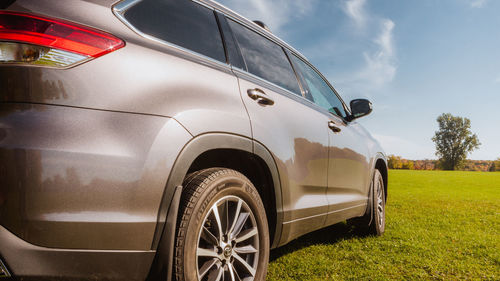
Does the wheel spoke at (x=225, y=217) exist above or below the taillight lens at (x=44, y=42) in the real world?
below

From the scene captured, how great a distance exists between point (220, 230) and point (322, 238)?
2.73 metres

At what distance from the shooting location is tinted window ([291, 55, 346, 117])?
303 cm

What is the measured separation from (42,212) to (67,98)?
1.38ft

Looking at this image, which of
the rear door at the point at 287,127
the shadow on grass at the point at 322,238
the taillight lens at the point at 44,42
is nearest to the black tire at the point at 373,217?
the shadow on grass at the point at 322,238

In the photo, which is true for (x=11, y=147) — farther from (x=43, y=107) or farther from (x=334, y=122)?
(x=334, y=122)

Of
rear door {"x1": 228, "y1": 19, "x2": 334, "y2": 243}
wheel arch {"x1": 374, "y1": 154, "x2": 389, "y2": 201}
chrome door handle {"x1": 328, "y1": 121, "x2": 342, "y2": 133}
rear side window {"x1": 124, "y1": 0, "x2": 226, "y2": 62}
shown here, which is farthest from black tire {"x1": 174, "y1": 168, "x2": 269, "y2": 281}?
wheel arch {"x1": 374, "y1": 154, "x2": 389, "y2": 201}

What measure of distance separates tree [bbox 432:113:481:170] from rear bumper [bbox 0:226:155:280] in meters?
87.7

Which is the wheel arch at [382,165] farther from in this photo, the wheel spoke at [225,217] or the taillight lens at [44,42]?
the taillight lens at [44,42]

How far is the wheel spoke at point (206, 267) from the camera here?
1.61m

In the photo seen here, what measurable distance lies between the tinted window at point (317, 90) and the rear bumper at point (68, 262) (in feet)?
6.78

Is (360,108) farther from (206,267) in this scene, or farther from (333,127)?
(206,267)

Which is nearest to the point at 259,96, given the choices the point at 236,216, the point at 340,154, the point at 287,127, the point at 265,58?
the point at 287,127

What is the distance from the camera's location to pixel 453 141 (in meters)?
78.1

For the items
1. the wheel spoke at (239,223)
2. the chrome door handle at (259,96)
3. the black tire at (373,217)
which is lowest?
the black tire at (373,217)
